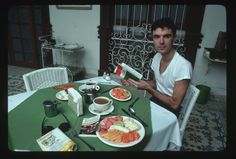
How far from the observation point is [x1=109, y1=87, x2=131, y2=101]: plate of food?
3.25 ft

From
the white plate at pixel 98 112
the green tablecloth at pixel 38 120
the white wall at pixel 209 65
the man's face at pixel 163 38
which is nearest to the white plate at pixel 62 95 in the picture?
the green tablecloth at pixel 38 120

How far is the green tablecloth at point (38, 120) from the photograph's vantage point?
626 mm

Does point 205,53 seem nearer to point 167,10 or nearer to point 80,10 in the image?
point 167,10

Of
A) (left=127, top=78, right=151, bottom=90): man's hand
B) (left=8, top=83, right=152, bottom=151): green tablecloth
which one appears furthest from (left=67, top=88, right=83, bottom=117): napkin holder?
(left=127, top=78, right=151, bottom=90): man's hand

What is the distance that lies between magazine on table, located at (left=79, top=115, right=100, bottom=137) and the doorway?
7.44ft

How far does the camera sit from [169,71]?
3.62ft

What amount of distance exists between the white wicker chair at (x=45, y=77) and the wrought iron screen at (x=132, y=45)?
1069 mm

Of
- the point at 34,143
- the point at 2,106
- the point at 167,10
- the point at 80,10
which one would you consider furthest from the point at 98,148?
the point at 80,10

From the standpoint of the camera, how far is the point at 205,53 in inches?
83.7

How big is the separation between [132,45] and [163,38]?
1.41 meters

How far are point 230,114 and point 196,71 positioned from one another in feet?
6.63

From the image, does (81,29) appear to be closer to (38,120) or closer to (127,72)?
(127,72)

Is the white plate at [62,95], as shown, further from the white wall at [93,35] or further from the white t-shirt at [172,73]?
the white wall at [93,35]

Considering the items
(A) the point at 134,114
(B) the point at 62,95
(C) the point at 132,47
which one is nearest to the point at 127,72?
(A) the point at 134,114
